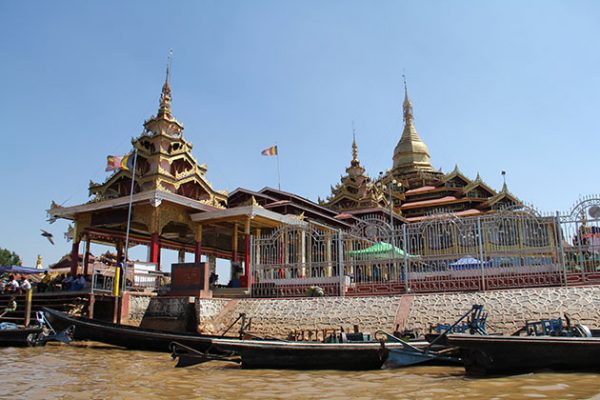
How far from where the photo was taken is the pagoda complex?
33.2 metres

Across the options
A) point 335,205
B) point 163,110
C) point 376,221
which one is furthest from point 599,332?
point 335,205

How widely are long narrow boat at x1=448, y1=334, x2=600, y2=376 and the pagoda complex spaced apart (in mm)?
23367

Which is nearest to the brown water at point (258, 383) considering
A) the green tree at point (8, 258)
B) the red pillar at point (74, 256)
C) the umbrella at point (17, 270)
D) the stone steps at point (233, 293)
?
the stone steps at point (233, 293)

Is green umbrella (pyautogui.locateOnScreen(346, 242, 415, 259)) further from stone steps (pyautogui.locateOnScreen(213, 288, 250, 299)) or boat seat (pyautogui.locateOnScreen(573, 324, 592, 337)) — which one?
boat seat (pyautogui.locateOnScreen(573, 324, 592, 337))

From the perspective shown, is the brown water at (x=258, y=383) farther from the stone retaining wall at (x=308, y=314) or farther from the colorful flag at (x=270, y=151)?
the colorful flag at (x=270, y=151)

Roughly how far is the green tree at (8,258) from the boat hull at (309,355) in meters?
50.4

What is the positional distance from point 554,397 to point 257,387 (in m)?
3.86

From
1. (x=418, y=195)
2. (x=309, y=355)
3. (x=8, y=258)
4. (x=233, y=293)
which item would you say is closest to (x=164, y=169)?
(x=233, y=293)

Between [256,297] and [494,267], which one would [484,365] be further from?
[256,297]

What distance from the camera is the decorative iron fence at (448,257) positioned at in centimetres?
1288

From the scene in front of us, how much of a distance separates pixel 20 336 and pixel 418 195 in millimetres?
29020

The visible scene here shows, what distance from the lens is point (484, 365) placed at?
7.57 metres

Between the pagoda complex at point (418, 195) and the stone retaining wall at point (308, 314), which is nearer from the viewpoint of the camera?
the stone retaining wall at point (308, 314)

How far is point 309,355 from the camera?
8789 mm
